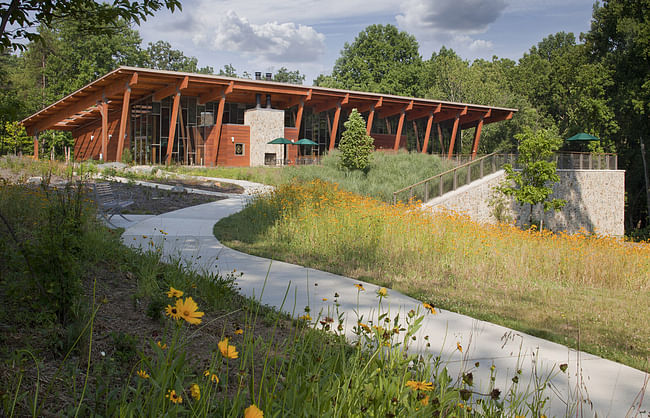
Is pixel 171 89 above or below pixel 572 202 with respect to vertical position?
above

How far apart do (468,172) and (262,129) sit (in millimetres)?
19995

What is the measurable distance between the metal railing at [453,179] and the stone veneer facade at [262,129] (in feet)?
64.0

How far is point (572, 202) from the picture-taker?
2941 cm

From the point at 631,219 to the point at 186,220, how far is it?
42.2m

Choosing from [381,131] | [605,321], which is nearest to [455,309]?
[605,321]

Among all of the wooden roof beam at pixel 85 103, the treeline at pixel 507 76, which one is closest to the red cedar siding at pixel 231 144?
the wooden roof beam at pixel 85 103

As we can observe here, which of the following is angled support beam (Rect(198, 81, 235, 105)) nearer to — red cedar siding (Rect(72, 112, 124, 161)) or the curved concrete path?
red cedar siding (Rect(72, 112, 124, 161))

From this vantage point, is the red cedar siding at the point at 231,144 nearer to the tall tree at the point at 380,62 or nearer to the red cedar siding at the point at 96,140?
the red cedar siding at the point at 96,140

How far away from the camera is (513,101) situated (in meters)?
50.0

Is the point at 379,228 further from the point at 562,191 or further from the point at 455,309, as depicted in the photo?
the point at 562,191

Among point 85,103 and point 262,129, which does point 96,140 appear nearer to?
point 85,103

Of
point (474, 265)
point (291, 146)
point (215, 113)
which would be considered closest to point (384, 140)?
point (291, 146)

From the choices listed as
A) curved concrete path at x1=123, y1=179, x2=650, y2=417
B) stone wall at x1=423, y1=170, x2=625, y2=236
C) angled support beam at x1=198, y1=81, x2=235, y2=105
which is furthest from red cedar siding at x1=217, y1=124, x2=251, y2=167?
curved concrete path at x1=123, y1=179, x2=650, y2=417

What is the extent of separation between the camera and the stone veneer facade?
39.3 metres
